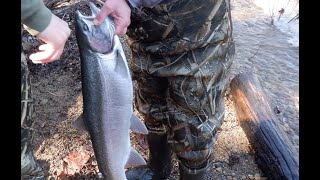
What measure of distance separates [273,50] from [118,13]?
180 inches

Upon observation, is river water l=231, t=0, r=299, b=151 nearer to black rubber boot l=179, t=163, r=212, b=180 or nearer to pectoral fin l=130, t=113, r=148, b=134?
black rubber boot l=179, t=163, r=212, b=180

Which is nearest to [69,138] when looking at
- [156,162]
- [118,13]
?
[156,162]

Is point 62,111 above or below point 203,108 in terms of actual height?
below

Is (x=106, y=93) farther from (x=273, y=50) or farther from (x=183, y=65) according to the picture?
(x=273, y=50)

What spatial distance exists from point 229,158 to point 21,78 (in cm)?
259

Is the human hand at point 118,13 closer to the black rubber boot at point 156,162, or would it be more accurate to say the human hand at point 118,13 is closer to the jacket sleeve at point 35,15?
the jacket sleeve at point 35,15

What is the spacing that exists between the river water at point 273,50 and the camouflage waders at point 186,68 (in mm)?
1734

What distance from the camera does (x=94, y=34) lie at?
90.7 inches

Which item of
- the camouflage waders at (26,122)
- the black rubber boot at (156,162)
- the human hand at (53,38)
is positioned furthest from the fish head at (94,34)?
the black rubber boot at (156,162)

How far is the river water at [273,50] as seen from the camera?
5152mm

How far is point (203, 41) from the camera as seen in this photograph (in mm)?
2768

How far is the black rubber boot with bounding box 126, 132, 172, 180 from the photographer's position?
136 inches
